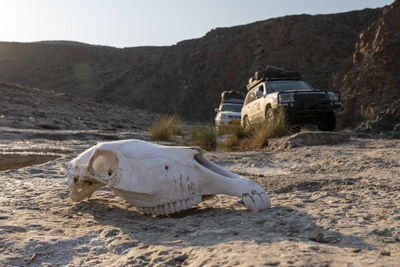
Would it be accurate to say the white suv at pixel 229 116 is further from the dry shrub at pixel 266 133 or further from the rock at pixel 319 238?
the rock at pixel 319 238

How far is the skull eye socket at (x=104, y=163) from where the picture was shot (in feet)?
9.15

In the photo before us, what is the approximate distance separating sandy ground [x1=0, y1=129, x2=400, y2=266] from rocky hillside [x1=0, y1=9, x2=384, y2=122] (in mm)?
24112

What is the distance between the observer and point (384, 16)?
19.3 m

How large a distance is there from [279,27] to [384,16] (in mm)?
17511

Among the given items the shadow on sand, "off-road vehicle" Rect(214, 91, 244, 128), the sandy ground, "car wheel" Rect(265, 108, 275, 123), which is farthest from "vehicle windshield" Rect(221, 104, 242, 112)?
the shadow on sand

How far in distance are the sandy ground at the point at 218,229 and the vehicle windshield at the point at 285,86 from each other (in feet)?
24.1

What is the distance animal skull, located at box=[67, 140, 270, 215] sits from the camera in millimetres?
2527

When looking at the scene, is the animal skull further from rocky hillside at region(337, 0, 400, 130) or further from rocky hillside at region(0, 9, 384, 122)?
rocky hillside at region(0, 9, 384, 122)

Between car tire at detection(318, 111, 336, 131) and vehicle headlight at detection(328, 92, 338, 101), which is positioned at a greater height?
vehicle headlight at detection(328, 92, 338, 101)

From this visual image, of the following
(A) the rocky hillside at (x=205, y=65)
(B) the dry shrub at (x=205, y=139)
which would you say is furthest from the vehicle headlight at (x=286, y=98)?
(A) the rocky hillside at (x=205, y=65)

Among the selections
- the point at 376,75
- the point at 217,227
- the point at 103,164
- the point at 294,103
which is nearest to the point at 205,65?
the point at 376,75

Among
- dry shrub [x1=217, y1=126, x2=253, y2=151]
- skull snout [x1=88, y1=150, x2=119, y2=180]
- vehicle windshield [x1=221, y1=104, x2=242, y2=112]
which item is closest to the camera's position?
skull snout [x1=88, y1=150, x2=119, y2=180]

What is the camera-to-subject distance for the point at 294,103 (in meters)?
9.67

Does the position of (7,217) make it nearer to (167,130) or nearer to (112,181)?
(112,181)
